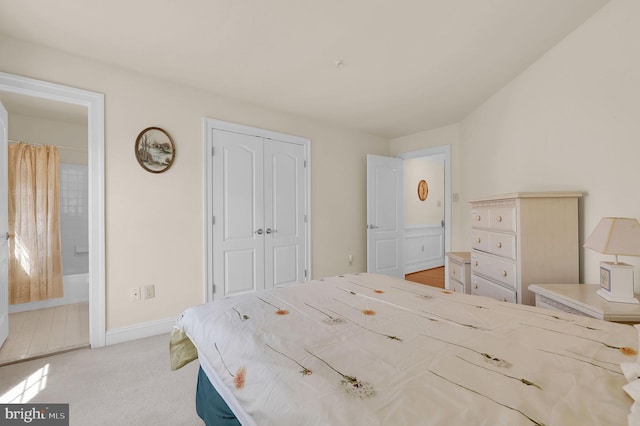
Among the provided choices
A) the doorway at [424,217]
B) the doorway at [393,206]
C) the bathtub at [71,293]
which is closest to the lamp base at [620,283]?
the doorway at [393,206]

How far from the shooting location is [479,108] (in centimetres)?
348

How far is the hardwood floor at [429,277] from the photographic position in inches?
196

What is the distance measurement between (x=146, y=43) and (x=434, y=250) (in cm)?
613

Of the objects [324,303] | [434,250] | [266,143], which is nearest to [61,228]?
[266,143]

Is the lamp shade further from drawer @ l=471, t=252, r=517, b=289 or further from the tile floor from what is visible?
the tile floor

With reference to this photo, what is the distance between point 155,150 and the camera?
2.76 metres

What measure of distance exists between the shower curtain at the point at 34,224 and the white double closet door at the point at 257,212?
89.3 inches

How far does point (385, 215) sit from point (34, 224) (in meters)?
4.68

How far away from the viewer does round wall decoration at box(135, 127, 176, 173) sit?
2.69 m

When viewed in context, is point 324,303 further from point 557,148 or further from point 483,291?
point 557,148

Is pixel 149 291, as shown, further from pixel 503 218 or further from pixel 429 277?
pixel 429 277

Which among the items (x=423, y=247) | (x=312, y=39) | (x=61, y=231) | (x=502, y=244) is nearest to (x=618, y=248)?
(x=502, y=244)

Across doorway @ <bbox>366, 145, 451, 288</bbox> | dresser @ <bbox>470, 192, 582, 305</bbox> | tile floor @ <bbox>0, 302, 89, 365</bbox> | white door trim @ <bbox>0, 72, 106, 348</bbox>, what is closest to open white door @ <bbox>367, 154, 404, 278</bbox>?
doorway @ <bbox>366, 145, 451, 288</bbox>

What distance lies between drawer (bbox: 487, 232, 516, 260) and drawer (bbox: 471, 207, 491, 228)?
130 millimetres
